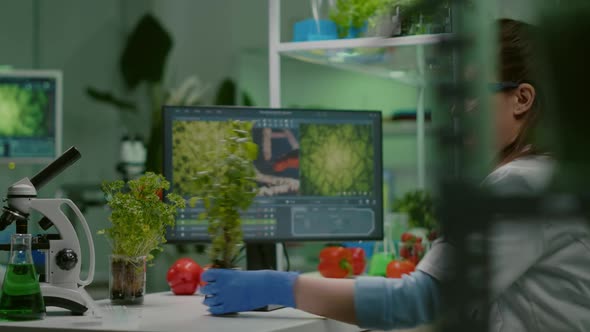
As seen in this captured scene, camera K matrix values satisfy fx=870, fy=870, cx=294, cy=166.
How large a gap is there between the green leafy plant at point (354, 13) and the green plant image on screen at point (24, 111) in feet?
6.80

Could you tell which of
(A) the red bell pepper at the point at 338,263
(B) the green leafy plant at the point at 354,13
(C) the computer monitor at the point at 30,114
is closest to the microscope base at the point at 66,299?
(A) the red bell pepper at the point at 338,263

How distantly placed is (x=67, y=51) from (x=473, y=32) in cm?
610

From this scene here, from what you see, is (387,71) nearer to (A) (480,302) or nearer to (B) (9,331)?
(B) (9,331)

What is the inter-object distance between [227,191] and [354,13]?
1.10 metres

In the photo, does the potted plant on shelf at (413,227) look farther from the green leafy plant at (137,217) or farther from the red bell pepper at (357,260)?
the green leafy plant at (137,217)

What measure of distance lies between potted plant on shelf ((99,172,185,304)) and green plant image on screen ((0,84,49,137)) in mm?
2495

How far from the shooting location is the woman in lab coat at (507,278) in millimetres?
388

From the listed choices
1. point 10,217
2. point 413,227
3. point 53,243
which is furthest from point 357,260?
point 10,217

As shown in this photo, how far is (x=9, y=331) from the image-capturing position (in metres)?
1.55

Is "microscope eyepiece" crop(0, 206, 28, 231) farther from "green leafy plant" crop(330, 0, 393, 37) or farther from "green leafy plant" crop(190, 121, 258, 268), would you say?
"green leafy plant" crop(330, 0, 393, 37)

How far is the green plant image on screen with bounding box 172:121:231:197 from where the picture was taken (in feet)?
7.22

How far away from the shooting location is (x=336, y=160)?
2365 millimetres

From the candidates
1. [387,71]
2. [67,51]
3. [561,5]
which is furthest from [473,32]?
[67,51]

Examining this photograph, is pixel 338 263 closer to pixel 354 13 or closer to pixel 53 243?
pixel 354 13
